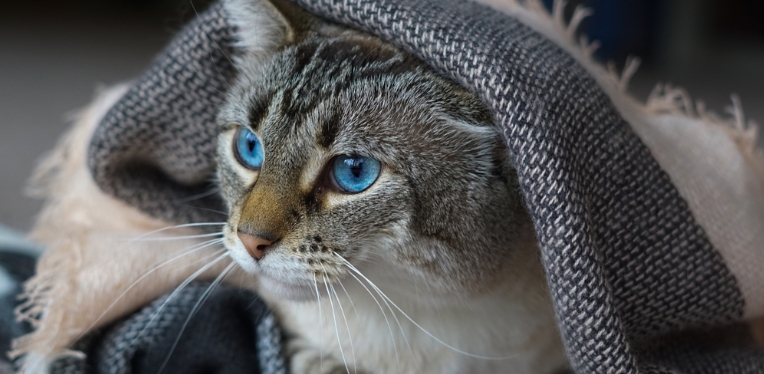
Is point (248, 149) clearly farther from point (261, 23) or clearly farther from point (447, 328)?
point (447, 328)

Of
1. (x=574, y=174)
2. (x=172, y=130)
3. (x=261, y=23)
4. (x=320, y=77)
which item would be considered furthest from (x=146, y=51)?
(x=574, y=174)

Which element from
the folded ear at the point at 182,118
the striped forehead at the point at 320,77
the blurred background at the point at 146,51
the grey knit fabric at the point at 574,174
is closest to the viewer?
the grey knit fabric at the point at 574,174

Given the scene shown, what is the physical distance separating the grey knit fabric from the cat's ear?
0.03 metres

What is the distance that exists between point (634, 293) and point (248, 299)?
0.60 metres

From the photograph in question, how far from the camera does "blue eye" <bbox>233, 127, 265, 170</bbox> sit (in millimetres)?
927

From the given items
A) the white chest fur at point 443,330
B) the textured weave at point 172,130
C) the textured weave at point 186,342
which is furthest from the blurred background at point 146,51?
the white chest fur at point 443,330

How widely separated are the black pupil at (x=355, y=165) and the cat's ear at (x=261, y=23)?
0.23 metres

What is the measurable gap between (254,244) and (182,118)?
323 mm

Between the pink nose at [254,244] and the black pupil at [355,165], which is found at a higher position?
the black pupil at [355,165]

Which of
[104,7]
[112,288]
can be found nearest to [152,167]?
[112,288]

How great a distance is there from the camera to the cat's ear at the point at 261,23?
3.04ft

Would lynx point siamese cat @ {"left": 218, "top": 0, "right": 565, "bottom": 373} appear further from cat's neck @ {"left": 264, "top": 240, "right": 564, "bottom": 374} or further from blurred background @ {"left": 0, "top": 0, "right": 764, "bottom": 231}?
blurred background @ {"left": 0, "top": 0, "right": 764, "bottom": 231}

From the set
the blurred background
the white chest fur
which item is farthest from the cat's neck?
the blurred background

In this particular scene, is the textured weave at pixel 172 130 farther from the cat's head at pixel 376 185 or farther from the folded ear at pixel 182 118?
the cat's head at pixel 376 185
